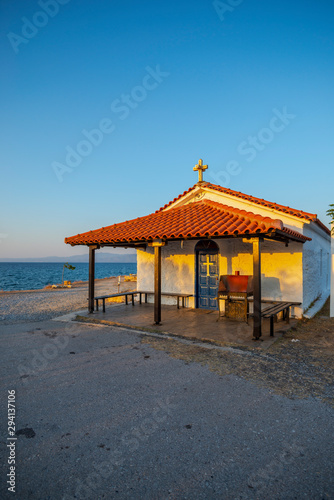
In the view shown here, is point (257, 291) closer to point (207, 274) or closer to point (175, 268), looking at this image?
point (207, 274)

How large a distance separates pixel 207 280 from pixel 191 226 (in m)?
3.38

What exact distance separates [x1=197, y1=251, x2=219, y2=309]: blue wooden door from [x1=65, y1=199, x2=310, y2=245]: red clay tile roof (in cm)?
190

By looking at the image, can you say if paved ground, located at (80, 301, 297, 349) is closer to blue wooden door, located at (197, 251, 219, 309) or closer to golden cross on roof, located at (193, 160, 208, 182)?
blue wooden door, located at (197, 251, 219, 309)

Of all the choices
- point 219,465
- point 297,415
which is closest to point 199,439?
point 219,465

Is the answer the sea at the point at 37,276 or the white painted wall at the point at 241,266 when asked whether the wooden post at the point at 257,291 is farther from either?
the sea at the point at 37,276

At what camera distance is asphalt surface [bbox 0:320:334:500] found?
2.38m

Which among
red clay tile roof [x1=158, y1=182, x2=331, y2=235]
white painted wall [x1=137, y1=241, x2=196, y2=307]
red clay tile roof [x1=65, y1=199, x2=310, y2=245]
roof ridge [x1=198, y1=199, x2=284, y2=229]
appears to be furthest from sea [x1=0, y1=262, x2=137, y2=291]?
roof ridge [x1=198, y1=199, x2=284, y2=229]

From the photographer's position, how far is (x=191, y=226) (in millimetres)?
7824

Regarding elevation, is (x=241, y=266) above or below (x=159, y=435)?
above

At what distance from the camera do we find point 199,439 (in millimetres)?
2996

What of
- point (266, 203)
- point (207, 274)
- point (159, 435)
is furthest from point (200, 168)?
point (159, 435)

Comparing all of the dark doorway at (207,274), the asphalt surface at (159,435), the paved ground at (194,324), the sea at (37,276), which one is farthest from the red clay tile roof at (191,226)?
the sea at (37,276)

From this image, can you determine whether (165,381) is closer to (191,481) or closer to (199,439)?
(199,439)

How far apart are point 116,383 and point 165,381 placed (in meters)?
0.77
